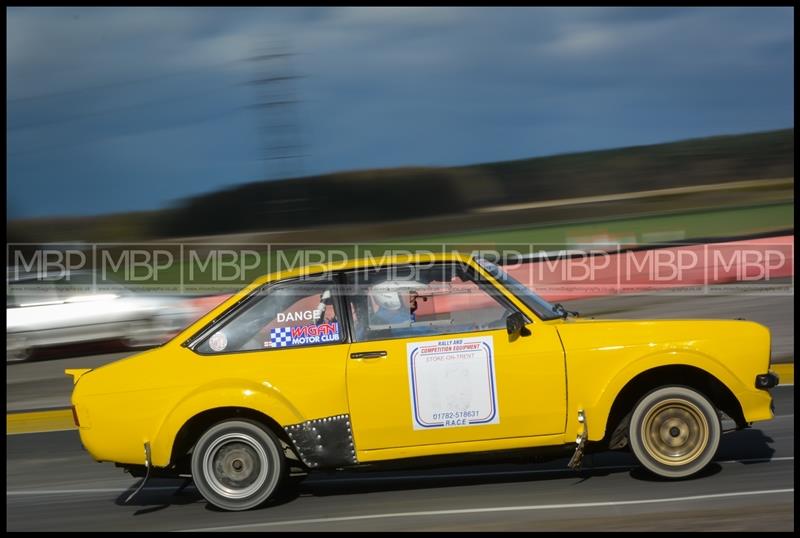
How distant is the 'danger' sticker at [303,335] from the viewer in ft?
19.7

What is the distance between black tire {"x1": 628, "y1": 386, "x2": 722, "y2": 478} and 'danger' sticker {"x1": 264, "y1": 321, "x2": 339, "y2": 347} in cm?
202

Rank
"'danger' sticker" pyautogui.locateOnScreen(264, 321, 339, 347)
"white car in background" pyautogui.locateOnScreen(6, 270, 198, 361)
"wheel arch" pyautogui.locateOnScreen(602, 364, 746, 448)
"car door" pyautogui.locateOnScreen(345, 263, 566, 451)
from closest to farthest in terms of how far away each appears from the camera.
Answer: "car door" pyautogui.locateOnScreen(345, 263, 566, 451), "wheel arch" pyautogui.locateOnScreen(602, 364, 746, 448), "'danger' sticker" pyautogui.locateOnScreen(264, 321, 339, 347), "white car in background" pyautogui.locateOnScreen(6, 270, 198, 361)

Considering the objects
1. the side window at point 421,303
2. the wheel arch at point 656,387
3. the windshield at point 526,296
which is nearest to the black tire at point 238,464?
the side window at point 421,303

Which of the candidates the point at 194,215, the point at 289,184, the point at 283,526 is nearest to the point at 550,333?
the point at 283,526

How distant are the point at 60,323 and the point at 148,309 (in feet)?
5.02

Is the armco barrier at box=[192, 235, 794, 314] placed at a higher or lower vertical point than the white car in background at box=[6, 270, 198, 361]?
higher

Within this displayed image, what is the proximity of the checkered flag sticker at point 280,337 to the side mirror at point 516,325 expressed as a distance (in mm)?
1446

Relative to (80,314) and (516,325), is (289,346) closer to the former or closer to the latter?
(516,325)

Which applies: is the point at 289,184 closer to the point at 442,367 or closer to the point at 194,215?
the point at 194,215

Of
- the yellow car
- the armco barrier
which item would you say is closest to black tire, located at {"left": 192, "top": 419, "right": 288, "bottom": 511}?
the yellow car

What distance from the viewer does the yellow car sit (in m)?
5.78

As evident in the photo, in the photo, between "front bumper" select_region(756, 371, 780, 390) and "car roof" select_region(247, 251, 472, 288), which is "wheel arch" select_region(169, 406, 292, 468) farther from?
"front bumper" select_region(756, 371, 780, 390)

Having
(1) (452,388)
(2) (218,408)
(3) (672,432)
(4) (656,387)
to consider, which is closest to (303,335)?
(2) (218,408)

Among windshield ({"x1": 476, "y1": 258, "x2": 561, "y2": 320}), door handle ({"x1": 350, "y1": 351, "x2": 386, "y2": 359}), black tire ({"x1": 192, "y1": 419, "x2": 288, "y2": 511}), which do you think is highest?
windshield ({"x1": 476, "y1": 258, "x2": 561, "y2": 320})
